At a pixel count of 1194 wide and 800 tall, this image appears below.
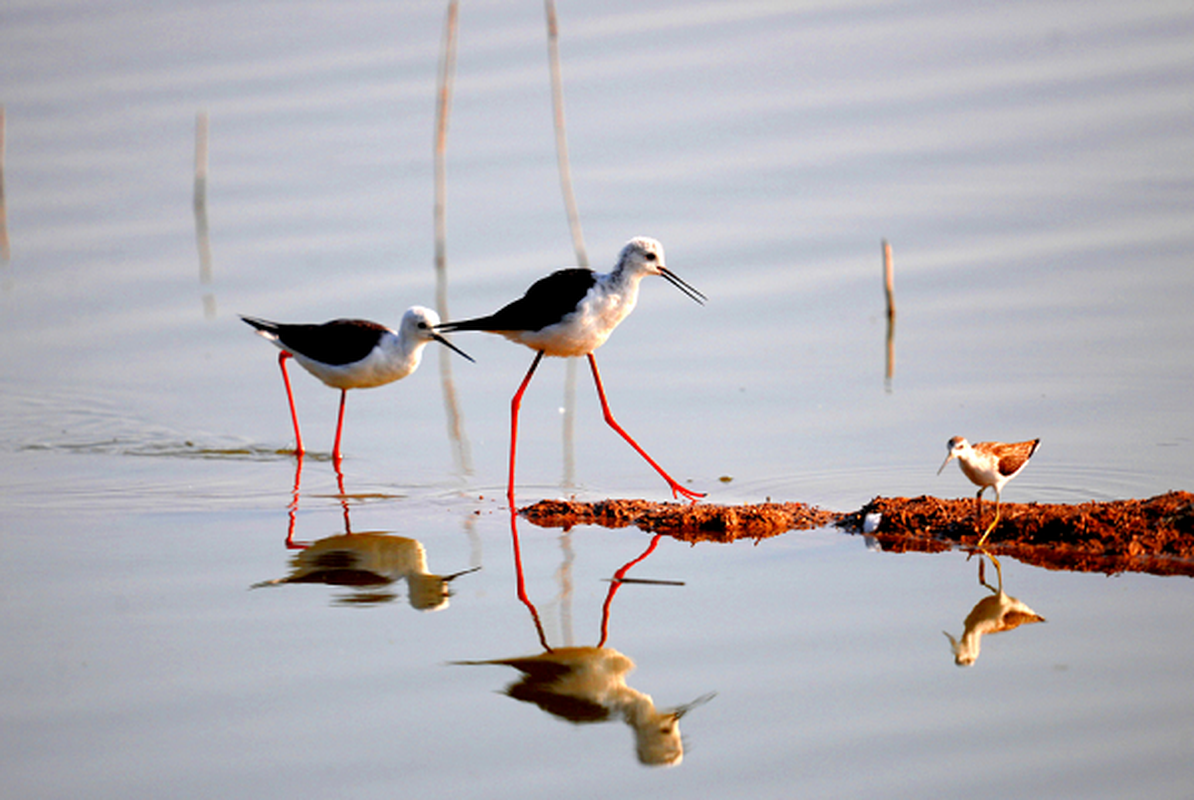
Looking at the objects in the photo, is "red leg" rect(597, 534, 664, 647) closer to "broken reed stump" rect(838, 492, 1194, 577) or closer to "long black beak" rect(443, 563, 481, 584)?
"long black beak" rect(443, 563, 481, 584)

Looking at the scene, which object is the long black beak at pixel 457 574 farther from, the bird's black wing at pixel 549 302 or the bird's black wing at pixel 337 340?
the bird's black wing at pixel 337 340

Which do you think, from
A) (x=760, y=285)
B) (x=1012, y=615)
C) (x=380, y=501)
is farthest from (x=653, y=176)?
(x=1012, y=615)

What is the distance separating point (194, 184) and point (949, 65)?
8152 mm

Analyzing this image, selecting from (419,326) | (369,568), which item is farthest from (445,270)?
(369,568)

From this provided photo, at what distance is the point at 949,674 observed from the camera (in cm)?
511

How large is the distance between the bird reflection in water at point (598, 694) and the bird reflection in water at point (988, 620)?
1.00 m

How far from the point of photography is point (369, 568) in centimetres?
645

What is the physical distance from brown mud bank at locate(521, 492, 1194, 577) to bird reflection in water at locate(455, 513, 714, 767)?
1312 millimetres

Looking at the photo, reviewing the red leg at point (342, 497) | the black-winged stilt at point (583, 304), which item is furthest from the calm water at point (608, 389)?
the black-winged stilt at point (583, 304)

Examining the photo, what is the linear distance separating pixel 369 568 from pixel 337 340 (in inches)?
113

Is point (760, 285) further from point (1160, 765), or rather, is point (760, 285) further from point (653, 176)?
point (1160, 765)

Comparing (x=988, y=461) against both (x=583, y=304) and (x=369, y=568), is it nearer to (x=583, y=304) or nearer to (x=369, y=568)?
(x=583, y=304)

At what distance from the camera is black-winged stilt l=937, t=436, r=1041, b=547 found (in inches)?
241

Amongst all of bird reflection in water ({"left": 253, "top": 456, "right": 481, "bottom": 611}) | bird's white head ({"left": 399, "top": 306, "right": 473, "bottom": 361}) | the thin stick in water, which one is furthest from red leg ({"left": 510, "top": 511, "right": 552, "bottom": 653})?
bird's white head ({"left": 399, "top": 306, "right": 473, "bottom": 361})
